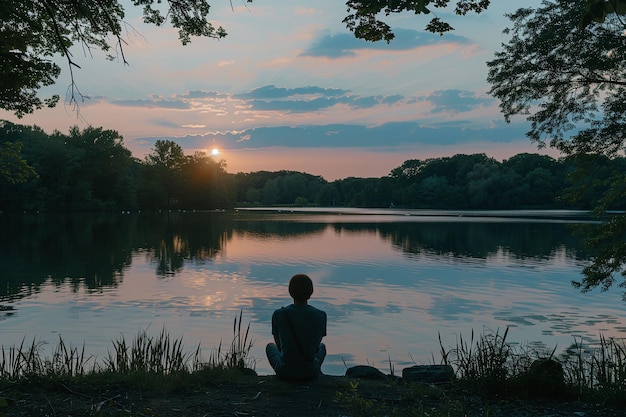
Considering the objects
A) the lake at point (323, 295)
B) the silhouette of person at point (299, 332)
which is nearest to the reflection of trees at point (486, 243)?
the lake at point (323, 295)

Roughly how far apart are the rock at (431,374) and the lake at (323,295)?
127 inches

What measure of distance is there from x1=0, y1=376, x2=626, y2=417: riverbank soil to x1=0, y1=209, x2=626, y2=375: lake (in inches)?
191

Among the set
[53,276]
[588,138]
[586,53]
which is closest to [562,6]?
[586,53]

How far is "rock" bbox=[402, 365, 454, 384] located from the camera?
8148 millimetres

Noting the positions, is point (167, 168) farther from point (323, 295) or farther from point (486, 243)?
point (323, 295)

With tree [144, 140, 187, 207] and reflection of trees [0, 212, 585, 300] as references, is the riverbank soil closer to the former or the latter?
reflection of trees [0, 212, 585, 300]

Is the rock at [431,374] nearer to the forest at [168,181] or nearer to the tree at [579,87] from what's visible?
the tree at [579,87]

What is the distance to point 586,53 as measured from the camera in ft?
49.6

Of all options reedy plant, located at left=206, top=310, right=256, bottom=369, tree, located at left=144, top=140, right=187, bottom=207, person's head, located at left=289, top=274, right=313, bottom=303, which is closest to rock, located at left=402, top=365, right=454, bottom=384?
person's head, located at left=289, top=274, right=313, bottom=303

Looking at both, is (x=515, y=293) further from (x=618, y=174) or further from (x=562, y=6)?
(x=562, y=6)

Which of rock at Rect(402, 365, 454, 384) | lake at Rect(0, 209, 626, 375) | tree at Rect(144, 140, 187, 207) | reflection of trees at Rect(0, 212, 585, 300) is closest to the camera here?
rock at Rect(402, 365, 454, 384)

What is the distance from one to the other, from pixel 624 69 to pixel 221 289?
1774 centimetres

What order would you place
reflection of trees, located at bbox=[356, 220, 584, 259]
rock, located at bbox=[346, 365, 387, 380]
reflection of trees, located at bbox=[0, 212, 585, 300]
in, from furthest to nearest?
1. reflection of trees, located at bbox=[356, 220, 584, 259]
2. reflection of trees, located at bbox=[0, 212, 585, 300]
3. rock, located at bbox=[346, 365, 387, 380]

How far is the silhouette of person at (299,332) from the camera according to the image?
263 inches
